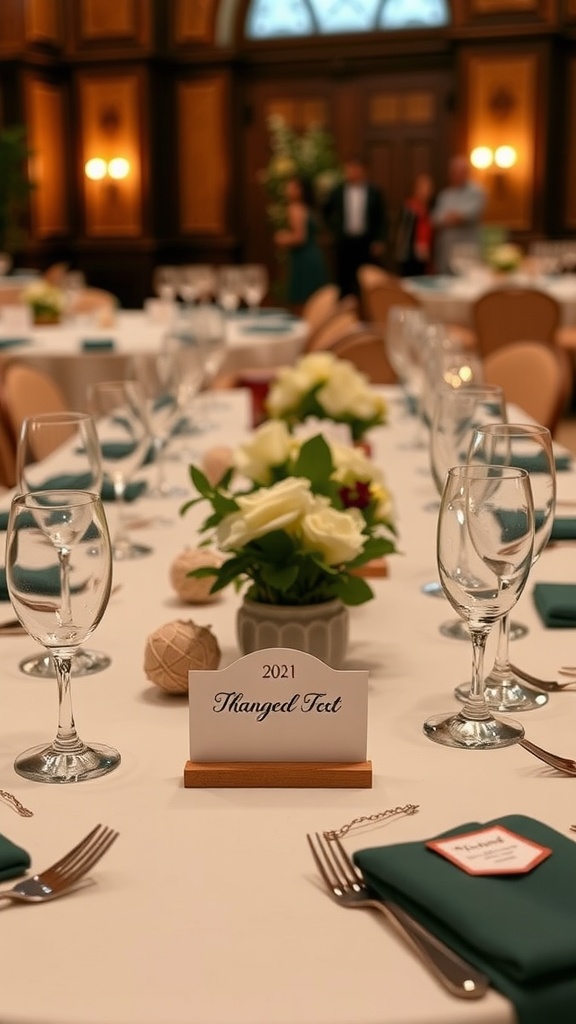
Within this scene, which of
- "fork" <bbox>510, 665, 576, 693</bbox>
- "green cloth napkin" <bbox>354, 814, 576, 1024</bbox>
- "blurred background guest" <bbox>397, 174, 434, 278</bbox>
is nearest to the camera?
"green cloth napkin" <bbox>354, 814, 576, 1024</bbox>

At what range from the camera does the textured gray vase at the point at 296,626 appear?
1494 millimetres

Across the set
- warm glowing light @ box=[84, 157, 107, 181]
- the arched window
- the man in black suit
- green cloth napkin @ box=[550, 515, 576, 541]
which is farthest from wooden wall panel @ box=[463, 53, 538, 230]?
green cloth napkin @ box=[550, 515, 576, 541]

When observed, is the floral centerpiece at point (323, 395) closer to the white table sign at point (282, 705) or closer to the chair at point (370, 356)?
the white table sign at point (282, 705)

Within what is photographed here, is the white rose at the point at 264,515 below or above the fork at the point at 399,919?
above

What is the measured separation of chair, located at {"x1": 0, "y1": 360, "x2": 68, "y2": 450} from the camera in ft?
12.2

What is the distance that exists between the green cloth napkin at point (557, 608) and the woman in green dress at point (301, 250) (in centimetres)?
932

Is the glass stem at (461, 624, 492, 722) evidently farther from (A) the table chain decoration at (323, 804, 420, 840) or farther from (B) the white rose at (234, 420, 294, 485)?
(B) the white rose at (234, 420, 294, 485)

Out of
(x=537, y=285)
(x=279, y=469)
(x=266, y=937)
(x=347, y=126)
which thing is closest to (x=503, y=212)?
(x=347, y=126)

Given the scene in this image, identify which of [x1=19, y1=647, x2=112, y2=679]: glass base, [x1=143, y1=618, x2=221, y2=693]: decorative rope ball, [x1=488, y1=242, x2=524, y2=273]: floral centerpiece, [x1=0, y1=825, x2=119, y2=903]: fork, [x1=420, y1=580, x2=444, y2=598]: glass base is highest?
[x1=488, y1=242, x2=524, y2=273]: floral centerpiece

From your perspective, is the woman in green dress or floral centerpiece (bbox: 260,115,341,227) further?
floral centerpiece (bbox: 260,115,341,227)

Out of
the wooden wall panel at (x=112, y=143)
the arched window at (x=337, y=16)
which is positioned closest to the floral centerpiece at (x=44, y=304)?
the wooden wall panel at (x=112, y=143)

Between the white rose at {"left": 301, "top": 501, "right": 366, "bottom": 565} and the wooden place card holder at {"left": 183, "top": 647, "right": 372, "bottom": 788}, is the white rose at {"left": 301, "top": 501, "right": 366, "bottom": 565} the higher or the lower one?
the higher one

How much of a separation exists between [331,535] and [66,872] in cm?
49

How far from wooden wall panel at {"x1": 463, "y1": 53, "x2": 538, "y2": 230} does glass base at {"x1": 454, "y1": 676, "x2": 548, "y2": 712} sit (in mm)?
11341
